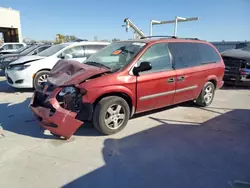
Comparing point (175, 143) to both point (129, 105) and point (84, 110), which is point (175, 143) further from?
point (84, 110)

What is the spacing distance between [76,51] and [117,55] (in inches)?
135

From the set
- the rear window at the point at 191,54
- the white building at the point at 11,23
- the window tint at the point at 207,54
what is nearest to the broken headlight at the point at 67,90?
the rear window at the point at 191,54

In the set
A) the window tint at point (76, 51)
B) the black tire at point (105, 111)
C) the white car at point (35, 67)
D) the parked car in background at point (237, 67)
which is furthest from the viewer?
the parked car in background at point (237, 67)

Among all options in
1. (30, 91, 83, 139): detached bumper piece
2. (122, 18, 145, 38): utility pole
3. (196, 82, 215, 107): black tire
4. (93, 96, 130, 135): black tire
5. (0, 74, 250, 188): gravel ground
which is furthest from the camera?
(122, 18, 145, 38): utility pole

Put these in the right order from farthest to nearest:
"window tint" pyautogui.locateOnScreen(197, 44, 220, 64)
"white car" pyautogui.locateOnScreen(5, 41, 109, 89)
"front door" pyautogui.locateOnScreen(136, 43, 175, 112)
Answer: "white car" pyautogui.locateOnScreen(5, 41, 109, 89)
"window tint" pyautogui.locateOnScreen(197, 44, 220, 64)
"front door" pyautogui.locateOnScreen(136, 43, 175, 112)

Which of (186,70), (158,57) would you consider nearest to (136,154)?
(158,57)

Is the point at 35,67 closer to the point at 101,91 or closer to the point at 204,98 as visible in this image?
the point at 101,91

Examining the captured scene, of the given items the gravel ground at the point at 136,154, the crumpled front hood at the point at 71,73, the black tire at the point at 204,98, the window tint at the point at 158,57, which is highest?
the window tint at the point at 158,57

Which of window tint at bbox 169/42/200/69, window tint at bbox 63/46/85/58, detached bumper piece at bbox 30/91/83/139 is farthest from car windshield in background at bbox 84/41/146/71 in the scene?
window tint at bbox 63/46/85/58

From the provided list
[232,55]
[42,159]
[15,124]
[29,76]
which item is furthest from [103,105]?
[232,55]

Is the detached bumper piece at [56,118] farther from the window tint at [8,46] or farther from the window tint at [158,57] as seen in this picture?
the window tint at [8,46]

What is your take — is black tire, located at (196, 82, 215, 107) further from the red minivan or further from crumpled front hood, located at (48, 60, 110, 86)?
crumpled front hood, located at (48, 60, 110, 86)

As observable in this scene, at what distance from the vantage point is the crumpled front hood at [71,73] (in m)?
3.27

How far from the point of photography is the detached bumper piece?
310 cm
